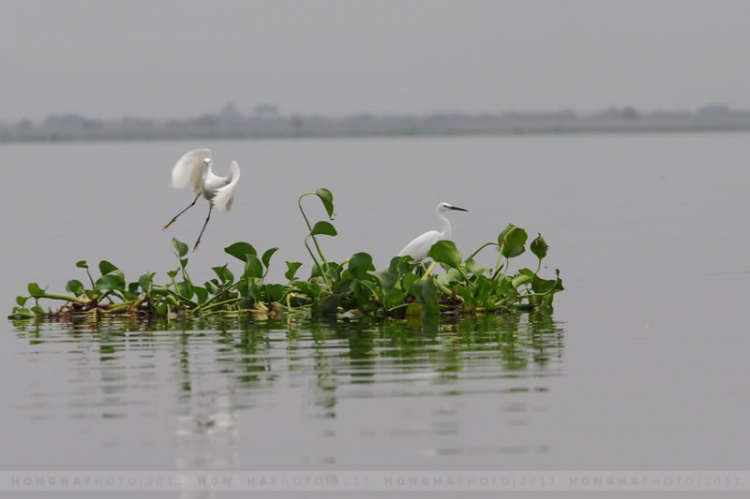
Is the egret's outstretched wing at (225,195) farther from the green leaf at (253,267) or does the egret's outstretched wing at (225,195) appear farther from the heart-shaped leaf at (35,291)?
the heart-shaped leaf at (35,291)

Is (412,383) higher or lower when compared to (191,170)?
lower

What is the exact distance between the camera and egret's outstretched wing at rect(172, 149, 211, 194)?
1728cm

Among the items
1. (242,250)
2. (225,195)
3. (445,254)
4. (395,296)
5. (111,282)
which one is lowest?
(395,296)

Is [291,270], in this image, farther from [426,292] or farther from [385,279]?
[426,292]

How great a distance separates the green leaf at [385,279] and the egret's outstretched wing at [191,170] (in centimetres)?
331

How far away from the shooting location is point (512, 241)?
52.9 ft

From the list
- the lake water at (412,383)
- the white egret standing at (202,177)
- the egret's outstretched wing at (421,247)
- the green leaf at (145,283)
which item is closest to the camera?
the lake water at (412,383)

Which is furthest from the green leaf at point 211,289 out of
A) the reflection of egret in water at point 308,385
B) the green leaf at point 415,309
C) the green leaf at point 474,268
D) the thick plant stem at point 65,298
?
the green leaf at point 474,268

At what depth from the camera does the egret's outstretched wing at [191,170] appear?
1728cm

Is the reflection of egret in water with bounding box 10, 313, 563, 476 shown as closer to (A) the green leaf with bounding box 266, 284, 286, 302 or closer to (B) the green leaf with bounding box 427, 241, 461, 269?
(A) the green leaf with bounding box 266, 284, 286, 302

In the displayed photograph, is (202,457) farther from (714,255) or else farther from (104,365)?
(714,255)

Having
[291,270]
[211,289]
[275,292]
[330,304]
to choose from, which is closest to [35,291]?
[211,289]

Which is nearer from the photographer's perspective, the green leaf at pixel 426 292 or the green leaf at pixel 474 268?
the green leaf at pixel 426 292

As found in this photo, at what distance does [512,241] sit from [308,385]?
4.93m
